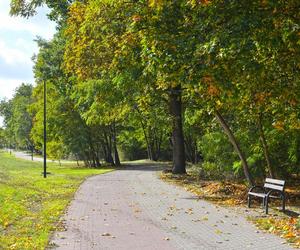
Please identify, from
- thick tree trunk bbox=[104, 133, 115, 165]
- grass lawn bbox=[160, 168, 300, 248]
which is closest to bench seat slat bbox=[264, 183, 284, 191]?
grass lawn bbox=[160, 168, 300, 248]

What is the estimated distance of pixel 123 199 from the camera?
16.1 metres

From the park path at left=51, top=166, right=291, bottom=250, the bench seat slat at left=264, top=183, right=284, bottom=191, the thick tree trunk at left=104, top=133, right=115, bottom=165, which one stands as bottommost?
the park path at left=51, top=166, right=291, bottom=250

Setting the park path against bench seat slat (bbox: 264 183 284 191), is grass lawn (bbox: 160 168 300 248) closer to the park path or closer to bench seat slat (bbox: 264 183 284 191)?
the park path

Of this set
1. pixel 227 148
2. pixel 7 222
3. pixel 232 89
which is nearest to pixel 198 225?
pixel 232 89

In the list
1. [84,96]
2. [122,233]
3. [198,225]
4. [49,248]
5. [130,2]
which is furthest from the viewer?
[84,96]

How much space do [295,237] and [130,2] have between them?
31.9 feet

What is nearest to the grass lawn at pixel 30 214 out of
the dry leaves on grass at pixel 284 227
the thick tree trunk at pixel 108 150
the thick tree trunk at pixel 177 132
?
the dry leaves on grass at pixel 284 227

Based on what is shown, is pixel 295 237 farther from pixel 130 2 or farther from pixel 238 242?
pixel 130 2

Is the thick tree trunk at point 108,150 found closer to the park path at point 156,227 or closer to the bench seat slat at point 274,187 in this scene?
the park path at point 156,227

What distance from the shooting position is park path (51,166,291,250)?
29.0ft

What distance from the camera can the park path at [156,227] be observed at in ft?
29.0

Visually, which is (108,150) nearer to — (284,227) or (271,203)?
(271,203)

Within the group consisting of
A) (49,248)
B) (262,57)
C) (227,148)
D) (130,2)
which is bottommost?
(49,248)

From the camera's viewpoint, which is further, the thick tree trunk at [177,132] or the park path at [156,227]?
the thick tree trunk at [177,132]
